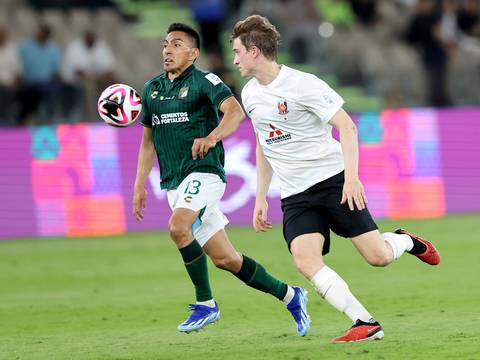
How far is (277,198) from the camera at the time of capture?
58.8 feet

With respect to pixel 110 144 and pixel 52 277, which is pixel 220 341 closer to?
pixel 52 277

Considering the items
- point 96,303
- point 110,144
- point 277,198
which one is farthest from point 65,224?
point 96,303

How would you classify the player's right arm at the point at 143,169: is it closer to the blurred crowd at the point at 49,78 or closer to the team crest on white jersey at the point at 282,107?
the team crest on white jersey at the point at 282,107

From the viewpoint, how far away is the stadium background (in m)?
9.55

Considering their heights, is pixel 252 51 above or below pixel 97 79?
above

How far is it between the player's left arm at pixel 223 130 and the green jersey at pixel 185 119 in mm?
146

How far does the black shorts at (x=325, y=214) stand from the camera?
320 inches

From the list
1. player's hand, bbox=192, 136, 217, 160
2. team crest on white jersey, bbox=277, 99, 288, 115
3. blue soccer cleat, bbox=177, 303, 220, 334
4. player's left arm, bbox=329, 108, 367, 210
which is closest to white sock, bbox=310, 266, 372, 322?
player's left arm, bbox=329, 108, 367, 210

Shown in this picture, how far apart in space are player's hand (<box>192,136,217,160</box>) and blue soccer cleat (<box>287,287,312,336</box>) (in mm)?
1321

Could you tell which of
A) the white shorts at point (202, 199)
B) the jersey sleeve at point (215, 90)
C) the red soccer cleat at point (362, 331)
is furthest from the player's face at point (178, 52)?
the red soccer cleat at point (362, 331)

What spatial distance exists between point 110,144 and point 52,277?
4.52 m

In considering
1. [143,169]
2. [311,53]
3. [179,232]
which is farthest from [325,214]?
[311,53]

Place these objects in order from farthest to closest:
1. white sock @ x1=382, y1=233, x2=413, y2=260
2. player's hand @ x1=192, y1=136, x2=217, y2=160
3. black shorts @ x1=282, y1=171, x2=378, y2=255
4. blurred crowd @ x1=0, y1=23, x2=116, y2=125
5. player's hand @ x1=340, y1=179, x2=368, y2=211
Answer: blurred crowd @ x1=0, y1=23, x2=116, y2=125 < player's hand @ x1=192, y1=136, x2=217, y2=160 < white sock @ x1=382, y1=233, x2=413, y2=260 < black shorts @ x1=282, y1=171, x2=378, y2=255 < player's hand @ x1=340, y1=179, x2=368, y2=211

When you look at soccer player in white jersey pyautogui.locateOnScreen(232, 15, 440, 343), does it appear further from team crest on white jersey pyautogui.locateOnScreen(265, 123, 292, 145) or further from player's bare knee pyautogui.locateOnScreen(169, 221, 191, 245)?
player's bare knee pyautogui.locateOnScreen(169, 221, 191, 245)
